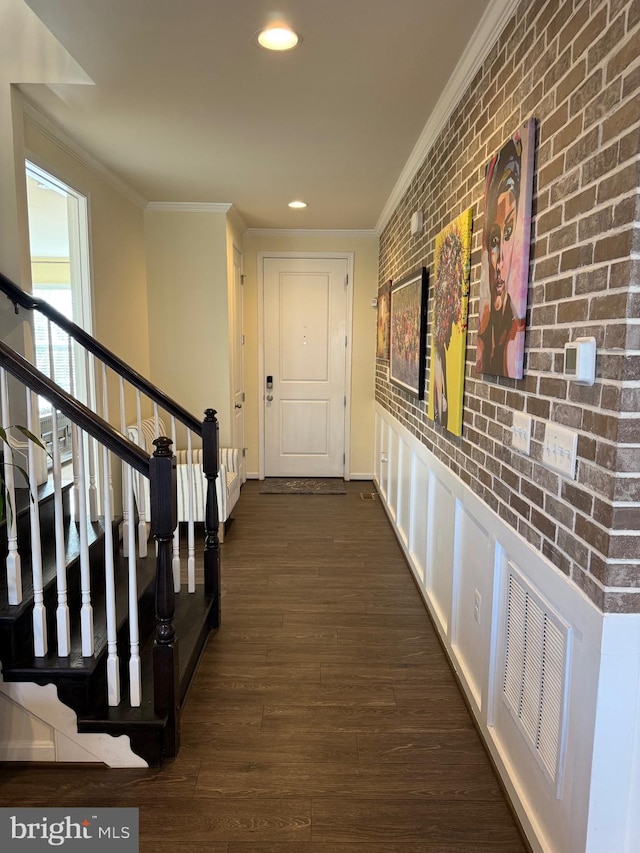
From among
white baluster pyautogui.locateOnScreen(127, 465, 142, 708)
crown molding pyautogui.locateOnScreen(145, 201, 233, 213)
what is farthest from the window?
white baluster pyautogui.locateOnScreen(127, 465, 142, 708)

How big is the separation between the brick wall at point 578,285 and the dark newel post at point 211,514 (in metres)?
1.34

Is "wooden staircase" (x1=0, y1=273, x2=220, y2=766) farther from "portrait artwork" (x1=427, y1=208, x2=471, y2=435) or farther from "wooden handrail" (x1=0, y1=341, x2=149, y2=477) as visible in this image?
"portrait artwork" (x1=427, y1=208, x2=471, y2=435)

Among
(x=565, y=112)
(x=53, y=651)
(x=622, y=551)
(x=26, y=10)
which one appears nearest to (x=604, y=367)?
(x=622, y=551)

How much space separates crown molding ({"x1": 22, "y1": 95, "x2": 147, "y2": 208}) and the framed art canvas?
2.08 metres

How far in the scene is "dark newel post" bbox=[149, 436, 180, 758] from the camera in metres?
1.78

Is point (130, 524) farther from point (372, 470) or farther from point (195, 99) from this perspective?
point (372, 470)

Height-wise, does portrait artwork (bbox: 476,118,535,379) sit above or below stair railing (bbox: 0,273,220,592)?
above

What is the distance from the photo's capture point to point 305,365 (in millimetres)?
5621

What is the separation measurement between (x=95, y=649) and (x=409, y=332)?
2.49 m

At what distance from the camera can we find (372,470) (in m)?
5.73

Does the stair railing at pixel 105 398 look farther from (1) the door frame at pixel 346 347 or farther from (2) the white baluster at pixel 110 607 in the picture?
(1) the door frame at pixel 346 347

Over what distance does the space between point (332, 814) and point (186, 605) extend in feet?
4.11

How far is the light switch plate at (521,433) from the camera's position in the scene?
159 cm

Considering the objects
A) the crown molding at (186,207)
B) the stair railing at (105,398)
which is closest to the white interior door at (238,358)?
the crown molding at (186,207)
